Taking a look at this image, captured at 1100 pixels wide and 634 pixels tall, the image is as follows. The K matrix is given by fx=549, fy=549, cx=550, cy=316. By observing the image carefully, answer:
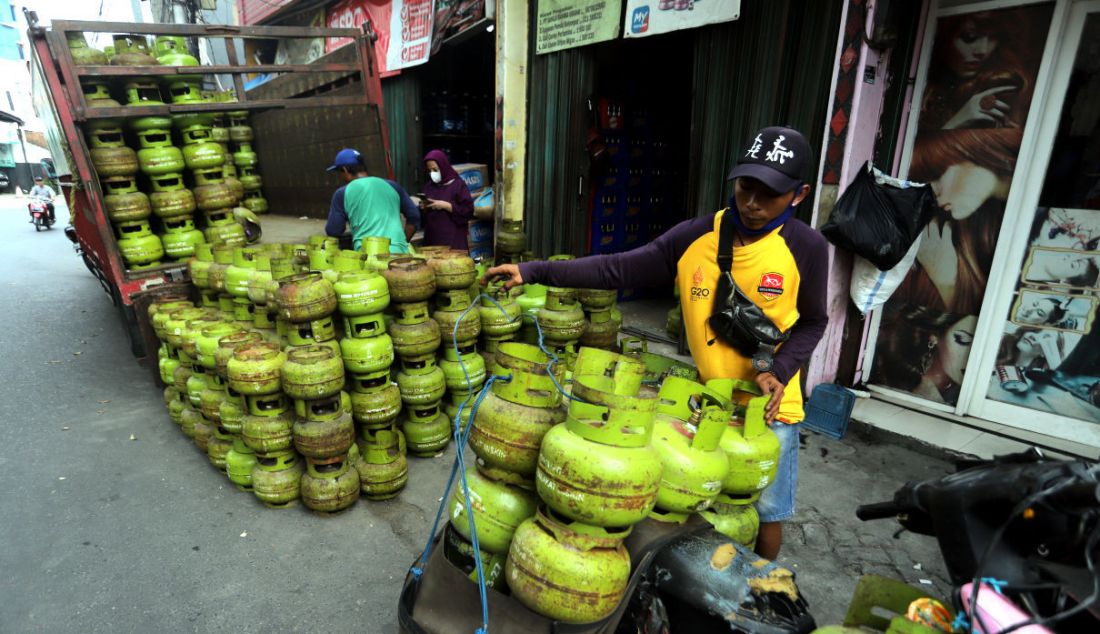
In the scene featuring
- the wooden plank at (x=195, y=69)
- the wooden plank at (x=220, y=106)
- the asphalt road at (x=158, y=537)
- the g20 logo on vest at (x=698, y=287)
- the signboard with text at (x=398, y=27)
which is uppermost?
the signboard with text at (x=398, y=27)

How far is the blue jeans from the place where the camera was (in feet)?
7.84

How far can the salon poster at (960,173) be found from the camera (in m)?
3.87

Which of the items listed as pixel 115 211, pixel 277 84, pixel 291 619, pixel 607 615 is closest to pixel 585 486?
pixel 607 615

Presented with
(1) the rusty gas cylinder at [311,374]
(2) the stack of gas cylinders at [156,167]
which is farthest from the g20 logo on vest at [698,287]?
(2) the stack of gas cylinders at [156,167]

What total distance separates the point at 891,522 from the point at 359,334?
143 inches

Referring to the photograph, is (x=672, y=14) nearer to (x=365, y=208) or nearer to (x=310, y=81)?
(x=365, y=208)

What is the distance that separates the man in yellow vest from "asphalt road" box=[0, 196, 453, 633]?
1998 mm

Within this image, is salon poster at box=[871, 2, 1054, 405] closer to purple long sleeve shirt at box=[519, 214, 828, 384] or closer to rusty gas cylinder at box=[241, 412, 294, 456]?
purple long sleeve shirt at box=[519, 214, 828, 384]

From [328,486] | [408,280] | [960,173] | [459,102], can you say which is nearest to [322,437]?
[328,486]

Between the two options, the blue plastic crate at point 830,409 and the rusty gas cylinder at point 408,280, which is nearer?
the rusty gas cylinder at point 408,280

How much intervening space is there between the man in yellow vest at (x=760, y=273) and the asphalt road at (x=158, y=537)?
2.00 m

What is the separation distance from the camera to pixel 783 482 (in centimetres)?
243

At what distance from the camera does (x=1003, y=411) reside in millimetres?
4230

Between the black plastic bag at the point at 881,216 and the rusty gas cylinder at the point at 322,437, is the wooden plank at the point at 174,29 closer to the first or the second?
the rusty gas cylinder at the point at 322,437
